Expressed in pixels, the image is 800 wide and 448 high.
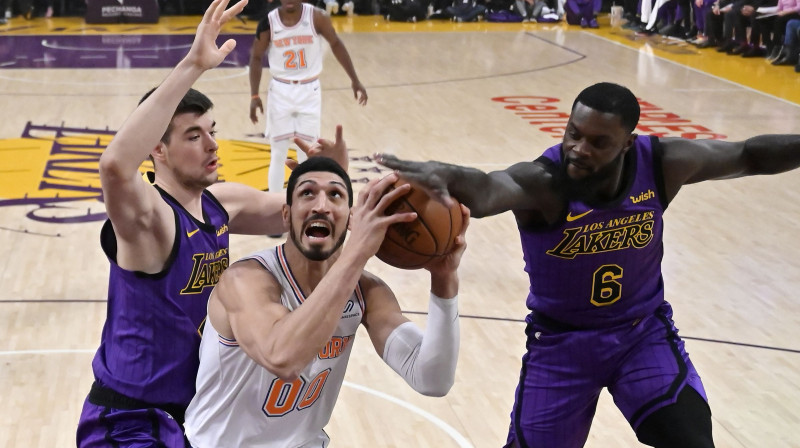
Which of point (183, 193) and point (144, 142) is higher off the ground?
point (144, 142)

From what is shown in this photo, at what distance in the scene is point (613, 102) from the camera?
14.2ft

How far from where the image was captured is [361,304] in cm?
386

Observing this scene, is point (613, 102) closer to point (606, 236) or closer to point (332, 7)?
point (606, 236)

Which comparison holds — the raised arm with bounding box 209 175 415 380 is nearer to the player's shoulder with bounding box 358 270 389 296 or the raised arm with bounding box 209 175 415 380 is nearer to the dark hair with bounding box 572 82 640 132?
the player's shoulder with bounding box 358 270 389 296

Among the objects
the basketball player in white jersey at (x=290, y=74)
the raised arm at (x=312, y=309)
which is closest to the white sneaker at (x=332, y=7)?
the basketball player in white jersey at (x=290, y=74)

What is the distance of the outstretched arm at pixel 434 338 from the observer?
348 centimetres

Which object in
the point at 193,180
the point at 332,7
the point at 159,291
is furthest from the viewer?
the point at 332,7

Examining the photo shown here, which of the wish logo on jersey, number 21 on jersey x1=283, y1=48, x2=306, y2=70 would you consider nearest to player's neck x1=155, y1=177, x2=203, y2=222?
the wish logo on jersey

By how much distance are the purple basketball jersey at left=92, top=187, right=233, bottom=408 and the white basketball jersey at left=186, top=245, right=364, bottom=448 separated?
23cm

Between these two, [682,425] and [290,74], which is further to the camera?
[290,74]

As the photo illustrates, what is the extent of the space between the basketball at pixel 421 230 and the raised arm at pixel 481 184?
0.05 metres

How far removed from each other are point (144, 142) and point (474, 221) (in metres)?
6.34

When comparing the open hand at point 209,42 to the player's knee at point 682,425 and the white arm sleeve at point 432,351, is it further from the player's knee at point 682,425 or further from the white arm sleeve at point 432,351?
the player's knee at point 682,425

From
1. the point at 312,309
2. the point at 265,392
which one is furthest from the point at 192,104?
the point at 312,309
